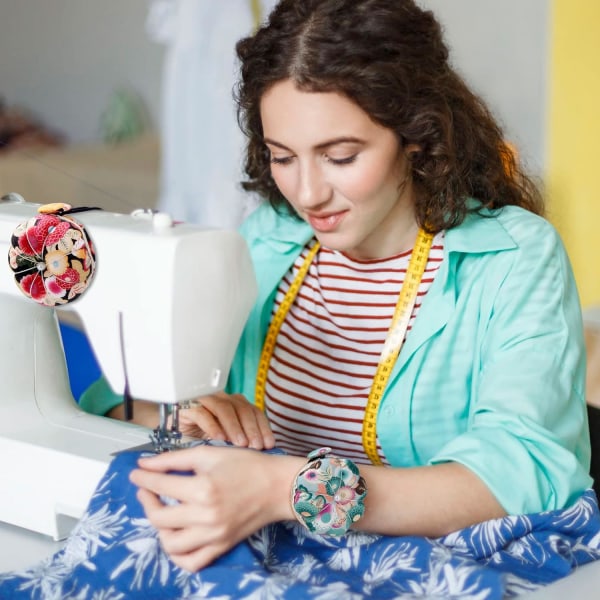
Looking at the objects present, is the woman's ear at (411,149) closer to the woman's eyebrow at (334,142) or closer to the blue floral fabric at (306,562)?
the woman's eyebrow at (334,142)

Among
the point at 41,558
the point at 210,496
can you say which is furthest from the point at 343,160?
the point at 41,558

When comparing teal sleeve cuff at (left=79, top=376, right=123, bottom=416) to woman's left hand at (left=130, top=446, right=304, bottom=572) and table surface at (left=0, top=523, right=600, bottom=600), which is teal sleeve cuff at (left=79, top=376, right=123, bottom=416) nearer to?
table surface at (left=0, top=523, right=600, bottom=600)

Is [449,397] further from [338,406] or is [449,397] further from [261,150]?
[261,150]

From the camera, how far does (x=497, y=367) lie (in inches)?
67.5

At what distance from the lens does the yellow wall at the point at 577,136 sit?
4.67 metres

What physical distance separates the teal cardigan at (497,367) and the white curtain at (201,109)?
6.99 feet

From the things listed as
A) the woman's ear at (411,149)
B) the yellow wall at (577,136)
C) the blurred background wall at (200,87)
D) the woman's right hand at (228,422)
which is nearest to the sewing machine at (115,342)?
the woman's right hand at (228,422)

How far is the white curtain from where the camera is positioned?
418 cm

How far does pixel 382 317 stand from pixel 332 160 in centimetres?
43

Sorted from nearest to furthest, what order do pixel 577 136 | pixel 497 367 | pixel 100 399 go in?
pixel 497 367
pixel 100 399
pixel 577 136

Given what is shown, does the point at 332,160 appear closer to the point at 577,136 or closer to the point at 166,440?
the point at 166,440

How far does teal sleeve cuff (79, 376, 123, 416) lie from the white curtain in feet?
6.91

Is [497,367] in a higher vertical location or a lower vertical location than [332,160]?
lower

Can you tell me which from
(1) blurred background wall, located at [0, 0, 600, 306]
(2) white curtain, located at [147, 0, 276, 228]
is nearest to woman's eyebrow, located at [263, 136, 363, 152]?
(1) blurred background wall, located at [0, 0, 600, 306]
